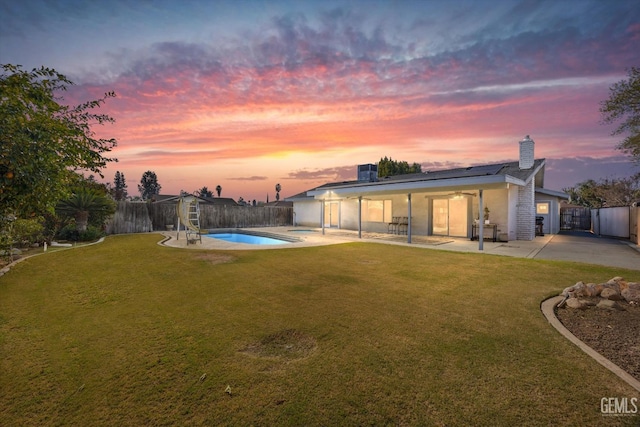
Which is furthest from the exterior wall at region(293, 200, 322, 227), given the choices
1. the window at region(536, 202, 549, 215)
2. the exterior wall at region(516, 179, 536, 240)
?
the window at region(536, 202, 549, 215)

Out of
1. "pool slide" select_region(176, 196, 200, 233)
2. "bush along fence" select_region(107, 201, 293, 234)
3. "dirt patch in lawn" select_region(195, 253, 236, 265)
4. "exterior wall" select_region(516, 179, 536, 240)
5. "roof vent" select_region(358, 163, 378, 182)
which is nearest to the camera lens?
"dirt patch in lawn" select_region(195, 253, 236, 265)

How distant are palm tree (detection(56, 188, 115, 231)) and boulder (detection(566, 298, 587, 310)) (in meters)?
15.6

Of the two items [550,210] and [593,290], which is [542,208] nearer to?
[550,210]

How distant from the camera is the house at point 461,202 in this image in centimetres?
1116

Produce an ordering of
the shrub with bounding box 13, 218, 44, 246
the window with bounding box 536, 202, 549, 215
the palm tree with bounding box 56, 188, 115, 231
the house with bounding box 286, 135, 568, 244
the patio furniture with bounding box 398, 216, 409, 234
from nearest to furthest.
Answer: the shrub with bounding box 13, 218, 44, 246, the house with bounding box 286, 135, 568, 244, the palm tree with bounding box 56, 188, 115, 231, the patio furniture with bounding box 398, 216, 409, 234, the window with bounding box 536, 202, 549, 215

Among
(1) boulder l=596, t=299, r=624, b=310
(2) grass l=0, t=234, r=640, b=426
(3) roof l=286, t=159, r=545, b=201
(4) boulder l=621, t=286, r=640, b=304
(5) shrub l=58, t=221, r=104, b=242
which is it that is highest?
(3) roof l=286, t=159, r=545, b=201

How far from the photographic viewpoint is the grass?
2.01 m

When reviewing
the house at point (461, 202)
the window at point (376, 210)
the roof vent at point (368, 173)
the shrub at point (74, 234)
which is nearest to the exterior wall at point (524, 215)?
the house at point (461, 202)

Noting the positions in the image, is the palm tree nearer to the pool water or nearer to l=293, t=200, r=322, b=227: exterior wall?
the pool water

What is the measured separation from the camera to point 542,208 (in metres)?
16.9

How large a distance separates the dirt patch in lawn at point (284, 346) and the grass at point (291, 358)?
0.02 meters

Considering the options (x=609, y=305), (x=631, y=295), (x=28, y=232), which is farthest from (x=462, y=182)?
(x=28, y=232)

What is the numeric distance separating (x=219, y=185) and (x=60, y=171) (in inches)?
3028

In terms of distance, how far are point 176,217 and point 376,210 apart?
13289mm
